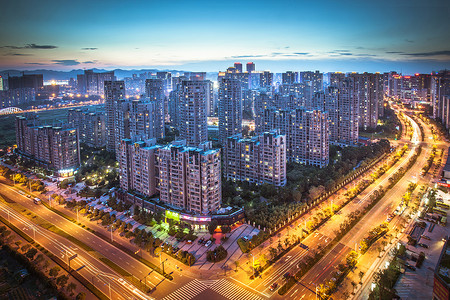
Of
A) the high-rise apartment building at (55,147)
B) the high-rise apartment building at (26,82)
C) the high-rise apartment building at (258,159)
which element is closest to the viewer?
the high-rise apartment building at (258,159)

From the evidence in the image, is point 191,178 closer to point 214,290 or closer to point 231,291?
point 214,290

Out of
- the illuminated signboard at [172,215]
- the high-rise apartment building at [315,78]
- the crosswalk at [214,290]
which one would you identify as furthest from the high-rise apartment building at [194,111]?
the high-rise apartment building at [315,78]

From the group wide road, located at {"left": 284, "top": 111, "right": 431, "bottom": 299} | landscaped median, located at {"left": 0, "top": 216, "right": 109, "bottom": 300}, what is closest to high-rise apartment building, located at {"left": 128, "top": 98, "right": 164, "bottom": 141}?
landscaped median, located at {"left": 0, "top": 216, "right": 109, "bottom": 300}

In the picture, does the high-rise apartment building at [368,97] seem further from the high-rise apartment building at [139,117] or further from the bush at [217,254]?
the bush at [217,254]

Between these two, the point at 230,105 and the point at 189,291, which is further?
the point at 230,105

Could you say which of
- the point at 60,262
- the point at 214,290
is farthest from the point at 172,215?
the point at 214,290

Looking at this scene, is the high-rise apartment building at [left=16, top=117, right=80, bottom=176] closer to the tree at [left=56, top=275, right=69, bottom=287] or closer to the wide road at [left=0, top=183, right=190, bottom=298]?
the wide road at [left=0, top=183, right=190, bottom=298]
